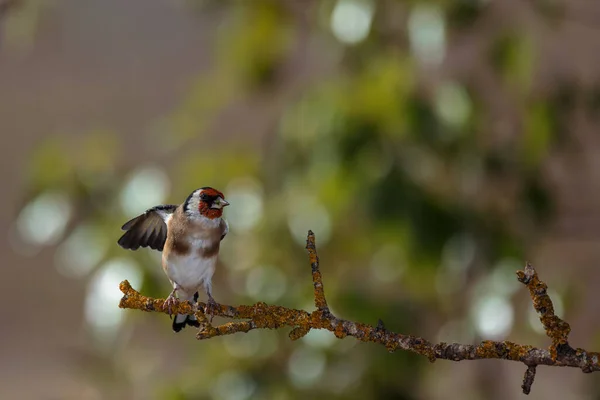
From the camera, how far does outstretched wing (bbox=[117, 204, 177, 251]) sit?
45 centimetres

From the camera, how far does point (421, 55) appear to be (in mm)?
1301

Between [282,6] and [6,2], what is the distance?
971 mm

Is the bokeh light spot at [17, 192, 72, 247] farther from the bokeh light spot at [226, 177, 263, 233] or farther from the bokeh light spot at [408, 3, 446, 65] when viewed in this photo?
the bokeh light spot at [408, 3, 446, 65]

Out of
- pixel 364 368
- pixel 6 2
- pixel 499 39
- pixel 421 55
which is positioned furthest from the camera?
pixel 364 368

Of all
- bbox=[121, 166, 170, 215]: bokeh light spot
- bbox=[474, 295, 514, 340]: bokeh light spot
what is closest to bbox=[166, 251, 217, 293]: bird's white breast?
bbox=[121, 166, 170, 215]: bokeh light spot

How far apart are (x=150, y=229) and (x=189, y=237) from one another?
27 millimetres

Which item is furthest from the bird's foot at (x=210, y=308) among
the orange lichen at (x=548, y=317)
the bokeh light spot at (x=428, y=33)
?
the bokeh light spot at (x=428, y=33)

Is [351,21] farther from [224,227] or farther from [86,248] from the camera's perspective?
[224,227]

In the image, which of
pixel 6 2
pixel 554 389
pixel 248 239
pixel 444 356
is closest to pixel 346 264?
pixel 248 239

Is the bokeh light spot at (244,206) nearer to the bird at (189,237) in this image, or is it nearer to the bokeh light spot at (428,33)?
the bokeh light spot at (428,33)

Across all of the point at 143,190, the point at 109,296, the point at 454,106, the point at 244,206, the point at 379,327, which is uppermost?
the point at 454,106

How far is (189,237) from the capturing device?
18.5 inches

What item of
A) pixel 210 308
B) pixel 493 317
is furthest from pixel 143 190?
pixel 210 308

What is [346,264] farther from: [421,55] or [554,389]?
[554,389]
